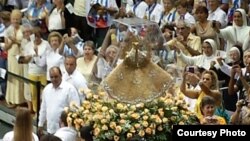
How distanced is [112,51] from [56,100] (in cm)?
110

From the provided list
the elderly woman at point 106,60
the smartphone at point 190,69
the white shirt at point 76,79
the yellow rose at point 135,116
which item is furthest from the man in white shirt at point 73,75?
the yellow rose at point 135,116

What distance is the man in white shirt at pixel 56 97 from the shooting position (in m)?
12.2

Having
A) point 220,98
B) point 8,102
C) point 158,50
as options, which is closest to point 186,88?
point 220,98

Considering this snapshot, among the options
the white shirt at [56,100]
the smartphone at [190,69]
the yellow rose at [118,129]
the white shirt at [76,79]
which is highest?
the smartphone at [190,69]

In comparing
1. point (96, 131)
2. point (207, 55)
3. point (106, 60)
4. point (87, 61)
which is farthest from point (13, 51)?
point (96, 131)

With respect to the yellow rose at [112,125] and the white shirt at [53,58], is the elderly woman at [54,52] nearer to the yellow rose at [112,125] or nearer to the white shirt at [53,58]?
the white shirt at [53,58]

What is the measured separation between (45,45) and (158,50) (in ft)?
15.8

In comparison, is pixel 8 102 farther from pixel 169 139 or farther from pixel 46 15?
pixel 169 139

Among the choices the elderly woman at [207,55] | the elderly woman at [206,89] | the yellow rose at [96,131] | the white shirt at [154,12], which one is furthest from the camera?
the white shirt at [154,12]

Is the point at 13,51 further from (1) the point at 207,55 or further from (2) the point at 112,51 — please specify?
(1) the point at 207,55

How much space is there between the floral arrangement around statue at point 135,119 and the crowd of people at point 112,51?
21 centimetres

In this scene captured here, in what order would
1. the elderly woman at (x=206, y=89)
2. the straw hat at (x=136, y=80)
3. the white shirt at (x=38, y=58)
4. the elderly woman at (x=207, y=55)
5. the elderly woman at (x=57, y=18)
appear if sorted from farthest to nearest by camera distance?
the elderly woman at (x=57, y=18) → the white shirt at (x=38, y=58) → the elderly woman at (x=207, y=55) → the elderly woman at (x=206, y=89) → the straw hat at (x=136, y=80)

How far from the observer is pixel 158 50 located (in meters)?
9.81

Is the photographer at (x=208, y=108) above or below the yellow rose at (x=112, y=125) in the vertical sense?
below
